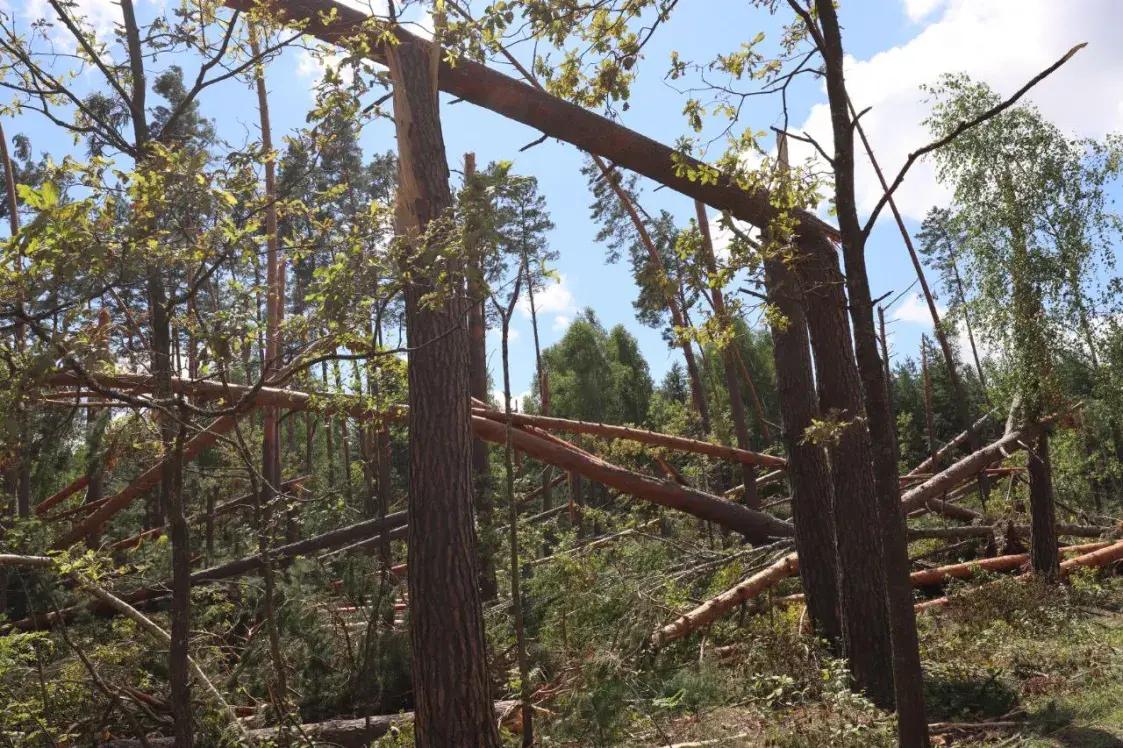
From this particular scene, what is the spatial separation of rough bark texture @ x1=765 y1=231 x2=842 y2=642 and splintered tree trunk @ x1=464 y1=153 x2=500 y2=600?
2754 millimetres

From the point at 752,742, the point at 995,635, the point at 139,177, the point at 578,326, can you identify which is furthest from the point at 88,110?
the point at 578,326

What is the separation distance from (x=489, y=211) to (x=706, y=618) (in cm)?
553

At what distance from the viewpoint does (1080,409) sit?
10758mm

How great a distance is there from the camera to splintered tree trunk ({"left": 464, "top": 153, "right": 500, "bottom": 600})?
377cm

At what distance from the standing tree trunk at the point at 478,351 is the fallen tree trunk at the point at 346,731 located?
1917mm

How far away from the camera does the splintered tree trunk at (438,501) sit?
480cm

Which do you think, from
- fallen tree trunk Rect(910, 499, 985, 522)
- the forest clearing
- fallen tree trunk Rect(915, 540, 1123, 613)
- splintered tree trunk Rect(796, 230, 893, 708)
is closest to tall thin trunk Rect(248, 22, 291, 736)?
the forest clearing

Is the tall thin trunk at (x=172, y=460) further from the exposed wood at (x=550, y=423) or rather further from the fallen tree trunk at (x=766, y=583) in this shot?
the fallen tree trunk at (x=766, y=583)

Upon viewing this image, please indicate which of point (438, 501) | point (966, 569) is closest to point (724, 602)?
point (966, 569)

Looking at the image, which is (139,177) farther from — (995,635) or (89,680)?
(995,635)

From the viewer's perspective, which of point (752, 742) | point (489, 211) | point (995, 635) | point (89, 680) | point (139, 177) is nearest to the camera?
point (139, 177)

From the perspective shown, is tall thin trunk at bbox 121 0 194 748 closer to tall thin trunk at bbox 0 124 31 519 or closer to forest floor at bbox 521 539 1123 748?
tall thin trunk at bbox 0 124 31 519

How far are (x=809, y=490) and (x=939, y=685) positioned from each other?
1.80 metres

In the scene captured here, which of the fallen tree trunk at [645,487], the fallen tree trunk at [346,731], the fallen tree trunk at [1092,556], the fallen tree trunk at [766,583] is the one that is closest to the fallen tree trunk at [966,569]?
the fallen tree trunk at [766,583]
